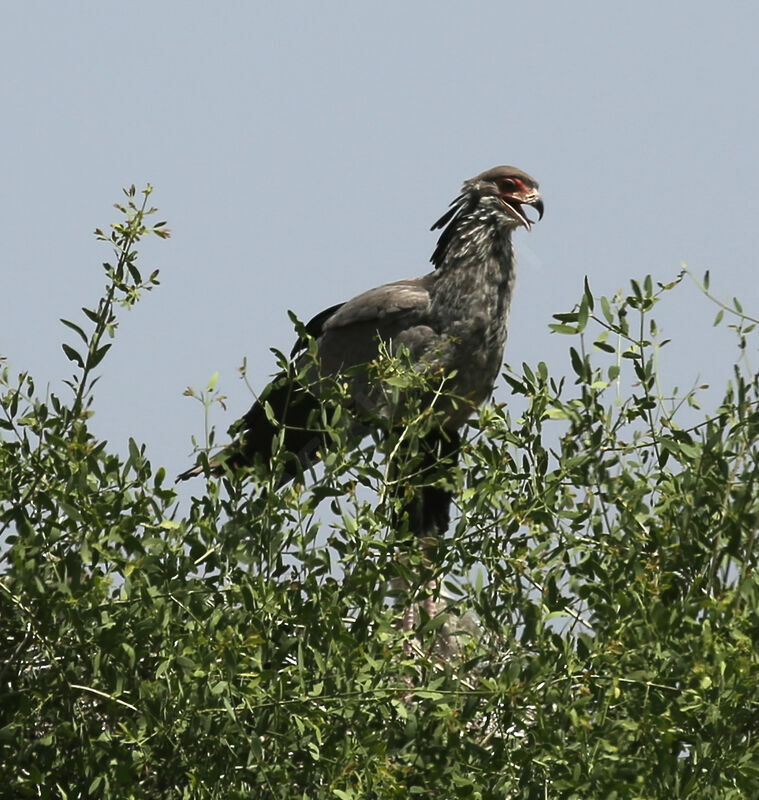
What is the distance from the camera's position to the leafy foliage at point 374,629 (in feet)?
10.5

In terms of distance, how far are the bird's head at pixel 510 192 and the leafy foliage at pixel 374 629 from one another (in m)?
3.67

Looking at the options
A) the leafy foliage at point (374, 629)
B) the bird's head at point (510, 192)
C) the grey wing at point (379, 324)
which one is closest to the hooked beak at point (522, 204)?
the bird's head at point (510, 192)

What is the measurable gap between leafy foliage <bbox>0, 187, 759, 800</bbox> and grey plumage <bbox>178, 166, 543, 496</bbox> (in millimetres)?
2926

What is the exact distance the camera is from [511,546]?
12.1 ft

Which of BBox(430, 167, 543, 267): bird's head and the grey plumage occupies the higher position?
BBox(430, 167, 543, 267): bird's head

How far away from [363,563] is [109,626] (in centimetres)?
57

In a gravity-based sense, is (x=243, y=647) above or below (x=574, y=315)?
below

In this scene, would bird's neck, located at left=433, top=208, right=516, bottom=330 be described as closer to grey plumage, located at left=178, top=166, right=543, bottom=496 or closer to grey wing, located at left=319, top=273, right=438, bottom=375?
grey plumage, located at left=178, top=166, right=543, bottom=496

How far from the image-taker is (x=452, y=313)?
23.2 ft

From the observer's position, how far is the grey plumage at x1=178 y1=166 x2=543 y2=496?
696cm

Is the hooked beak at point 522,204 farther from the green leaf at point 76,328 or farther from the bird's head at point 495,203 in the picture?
the green leaf at point 76,328

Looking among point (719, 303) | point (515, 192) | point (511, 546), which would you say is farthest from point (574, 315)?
point (515, 192)

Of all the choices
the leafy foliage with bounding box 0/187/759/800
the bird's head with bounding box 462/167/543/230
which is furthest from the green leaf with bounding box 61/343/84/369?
the bird's head with bounding box 462/167/543/230

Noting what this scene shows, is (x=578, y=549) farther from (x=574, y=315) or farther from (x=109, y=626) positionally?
(x=109, y=626)
